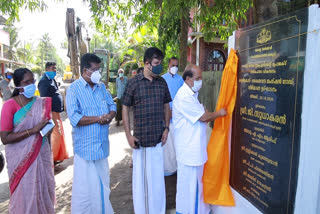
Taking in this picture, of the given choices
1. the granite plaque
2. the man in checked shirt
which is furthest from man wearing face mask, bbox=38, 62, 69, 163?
the granite plaque

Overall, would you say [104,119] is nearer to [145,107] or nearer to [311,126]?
[145,107]

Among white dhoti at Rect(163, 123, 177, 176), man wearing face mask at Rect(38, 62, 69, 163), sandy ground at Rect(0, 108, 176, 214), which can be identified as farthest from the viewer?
man wearing face mask at Rect(38, 62, 69, 163)

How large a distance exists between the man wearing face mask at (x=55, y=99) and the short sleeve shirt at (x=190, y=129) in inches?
103

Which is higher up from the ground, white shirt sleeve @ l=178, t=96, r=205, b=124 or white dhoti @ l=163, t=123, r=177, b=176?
white shirt sleeve @ l=178, t=96, r=205, b=124

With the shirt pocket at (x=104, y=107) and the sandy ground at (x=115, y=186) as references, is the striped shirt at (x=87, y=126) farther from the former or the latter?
→ the sandy ground at (x=115, y=186)

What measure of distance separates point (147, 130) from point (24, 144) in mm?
1296

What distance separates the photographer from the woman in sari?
250 cm

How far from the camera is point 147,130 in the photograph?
2.69 m

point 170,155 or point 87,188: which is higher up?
point 87,188

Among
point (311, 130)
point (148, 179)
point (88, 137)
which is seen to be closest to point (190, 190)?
point (148, 179)

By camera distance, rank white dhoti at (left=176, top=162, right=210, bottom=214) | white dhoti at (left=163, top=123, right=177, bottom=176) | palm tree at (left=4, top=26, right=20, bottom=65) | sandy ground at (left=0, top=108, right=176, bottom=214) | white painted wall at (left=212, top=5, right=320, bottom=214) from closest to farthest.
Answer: white painted wall at (left=212, top=5, right=320, bottom=214), white dhoti at (left=176, top=162, right=210, bottom=214), sandy ground at (left=0, top=108, right=176, bottom=214), white dhoti at (left=163, top=123, right=177, bottom=176), palm tree at (left=4, top=26, right=20, bottom=65)

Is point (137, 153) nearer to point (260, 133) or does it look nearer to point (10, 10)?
point (260, 133)

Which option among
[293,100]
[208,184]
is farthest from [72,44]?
[293,100]

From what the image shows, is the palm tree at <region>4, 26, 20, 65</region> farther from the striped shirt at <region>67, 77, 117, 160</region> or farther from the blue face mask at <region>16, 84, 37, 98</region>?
the striped shirt at <region>67, 77, 117, 160</region>
